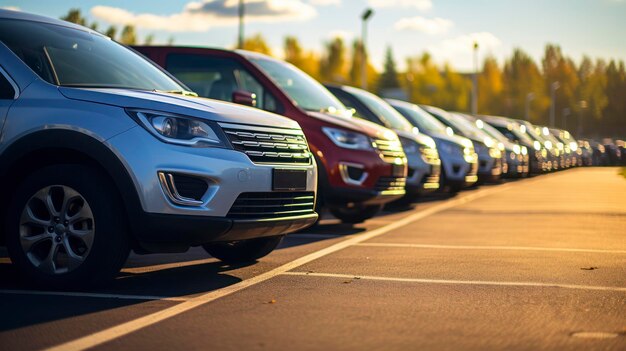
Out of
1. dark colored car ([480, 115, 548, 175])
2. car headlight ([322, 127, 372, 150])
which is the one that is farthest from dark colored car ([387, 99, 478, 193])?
dark colored car ([480, 115, 548, 175])

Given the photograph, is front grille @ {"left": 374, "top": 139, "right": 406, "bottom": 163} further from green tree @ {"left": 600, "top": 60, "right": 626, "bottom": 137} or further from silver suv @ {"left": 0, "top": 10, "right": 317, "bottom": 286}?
green tree @ {"left": 600, "top": 60, "right": 626, "bottom": 137}

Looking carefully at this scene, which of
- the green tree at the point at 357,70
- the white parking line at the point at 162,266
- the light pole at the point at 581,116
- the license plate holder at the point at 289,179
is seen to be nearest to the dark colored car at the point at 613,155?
the white parking line at the point at 162,266

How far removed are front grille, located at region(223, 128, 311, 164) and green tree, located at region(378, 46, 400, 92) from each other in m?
137

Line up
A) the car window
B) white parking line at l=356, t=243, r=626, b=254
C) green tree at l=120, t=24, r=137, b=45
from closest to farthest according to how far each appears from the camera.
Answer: white parking line at l=356, t=243, r=626, b=254
the car window
green tree at l=120, t=24, r=137, b=45

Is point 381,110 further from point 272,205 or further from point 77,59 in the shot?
point 272,205

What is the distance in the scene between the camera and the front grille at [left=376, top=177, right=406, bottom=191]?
11.9m

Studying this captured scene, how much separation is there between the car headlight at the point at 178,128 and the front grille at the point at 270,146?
0.15 metres

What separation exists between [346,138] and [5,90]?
4.88 meters

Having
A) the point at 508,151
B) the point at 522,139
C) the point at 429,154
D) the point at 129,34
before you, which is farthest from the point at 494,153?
the point at 129,34

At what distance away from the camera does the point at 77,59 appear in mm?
8062

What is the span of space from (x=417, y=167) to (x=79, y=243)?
8.68m

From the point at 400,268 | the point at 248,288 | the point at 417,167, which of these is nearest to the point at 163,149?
the point at 248,288

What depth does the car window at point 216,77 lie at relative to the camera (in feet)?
39.4

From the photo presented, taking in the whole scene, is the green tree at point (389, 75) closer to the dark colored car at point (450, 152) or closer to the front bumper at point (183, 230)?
the dark colored car at point (450, 152)
